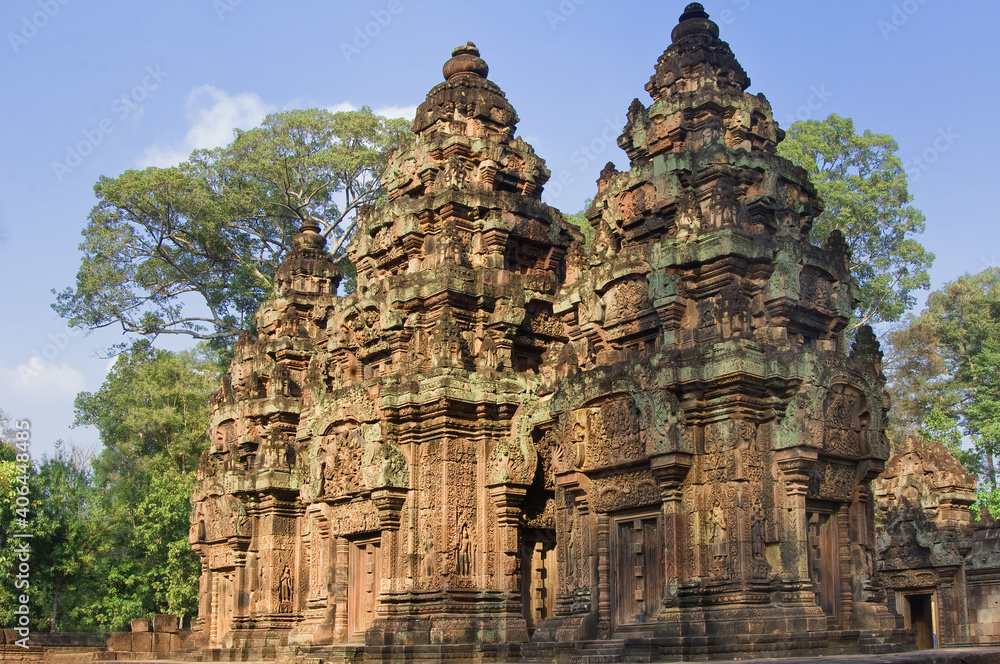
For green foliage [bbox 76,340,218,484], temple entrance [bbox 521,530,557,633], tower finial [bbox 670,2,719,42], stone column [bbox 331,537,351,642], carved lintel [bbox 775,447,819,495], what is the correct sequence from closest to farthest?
carved lintel [bbox 775,447,819,495]
tower finial [bbox 670,2,719,42]
temple entrance [bbox 521,530,557,633]
stone column [bbox 331,537,351,642]
green foliage [bbox 76,340,218,484]

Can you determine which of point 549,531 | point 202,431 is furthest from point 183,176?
point 549,531

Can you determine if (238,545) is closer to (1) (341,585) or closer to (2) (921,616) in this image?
(1) (341,585)

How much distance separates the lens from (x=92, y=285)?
2867cm

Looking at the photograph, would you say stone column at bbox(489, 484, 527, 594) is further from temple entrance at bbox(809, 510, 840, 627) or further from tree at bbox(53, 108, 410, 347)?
tree at bbox(53, 108, 410, 347)

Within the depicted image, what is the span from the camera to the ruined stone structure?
Result: 1862 centimetres

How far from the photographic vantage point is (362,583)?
54.1 feet

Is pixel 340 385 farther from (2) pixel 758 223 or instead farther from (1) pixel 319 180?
(1) pixel 319 180

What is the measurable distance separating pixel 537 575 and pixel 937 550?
26.2ft

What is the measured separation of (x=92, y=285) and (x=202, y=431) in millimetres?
5355

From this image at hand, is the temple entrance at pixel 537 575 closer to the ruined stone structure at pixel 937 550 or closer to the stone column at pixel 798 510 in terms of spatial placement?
the stone column at pixel 798 510

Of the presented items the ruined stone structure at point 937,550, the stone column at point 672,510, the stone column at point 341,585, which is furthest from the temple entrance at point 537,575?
the ruined stone structure at point 937,550

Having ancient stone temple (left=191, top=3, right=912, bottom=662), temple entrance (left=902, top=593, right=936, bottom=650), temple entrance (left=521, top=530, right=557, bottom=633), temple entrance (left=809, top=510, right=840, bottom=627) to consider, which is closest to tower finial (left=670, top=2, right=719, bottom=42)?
ancient stone temple (left=191, top=3, right=912, bottom=662)

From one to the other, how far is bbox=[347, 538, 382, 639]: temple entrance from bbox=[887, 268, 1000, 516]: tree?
15.7m

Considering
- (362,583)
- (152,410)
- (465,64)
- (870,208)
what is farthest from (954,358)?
(152,410)
